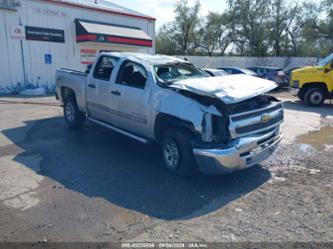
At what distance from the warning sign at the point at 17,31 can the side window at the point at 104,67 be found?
32.3 ft

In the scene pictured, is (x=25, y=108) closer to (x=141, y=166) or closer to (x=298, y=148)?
(x=141, y=166)

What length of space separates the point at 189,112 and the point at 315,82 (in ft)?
31.8

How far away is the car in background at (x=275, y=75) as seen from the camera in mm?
18906

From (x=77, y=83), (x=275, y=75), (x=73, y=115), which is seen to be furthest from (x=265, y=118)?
(x=275, y=75)

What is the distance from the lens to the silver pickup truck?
4.25 meters

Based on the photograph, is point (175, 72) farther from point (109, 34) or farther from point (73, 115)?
point (109, 34)

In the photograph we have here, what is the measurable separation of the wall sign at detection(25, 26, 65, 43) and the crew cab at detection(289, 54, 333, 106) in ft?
38.7

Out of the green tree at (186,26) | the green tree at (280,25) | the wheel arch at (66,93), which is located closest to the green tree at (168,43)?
the green tree at (186,26)

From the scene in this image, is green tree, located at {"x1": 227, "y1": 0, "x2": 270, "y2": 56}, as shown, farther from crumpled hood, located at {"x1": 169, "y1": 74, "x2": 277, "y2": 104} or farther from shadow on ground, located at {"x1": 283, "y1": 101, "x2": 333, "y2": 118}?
crumpled hood, located at {"x1": 169, "y1": 74, "x2": 277, "y2": 104}

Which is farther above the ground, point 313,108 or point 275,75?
point 275,75

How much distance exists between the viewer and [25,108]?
1060 cm

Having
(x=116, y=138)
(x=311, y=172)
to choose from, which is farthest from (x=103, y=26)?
(x=311, y=172)

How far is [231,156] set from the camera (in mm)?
4141

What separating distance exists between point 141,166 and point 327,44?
107 feet
